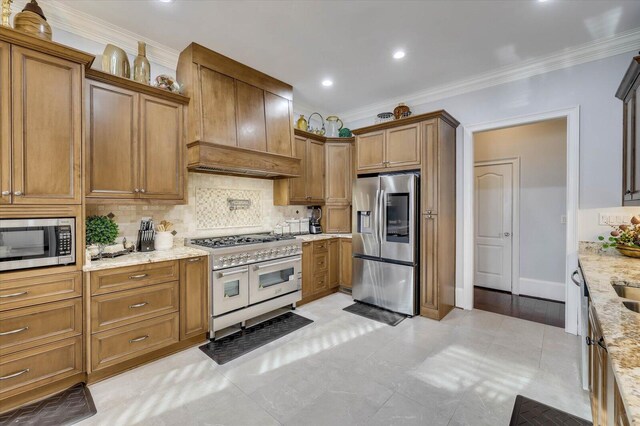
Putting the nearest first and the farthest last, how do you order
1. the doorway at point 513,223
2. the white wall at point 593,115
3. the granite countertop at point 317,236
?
the white wall at point 593,115 < the doorway at point 513,223 < the granite countertop at point 317,236

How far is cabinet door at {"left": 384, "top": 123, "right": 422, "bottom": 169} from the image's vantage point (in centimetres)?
348

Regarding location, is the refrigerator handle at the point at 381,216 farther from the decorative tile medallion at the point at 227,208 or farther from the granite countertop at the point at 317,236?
the decorative tile medallion at the point at 227,208

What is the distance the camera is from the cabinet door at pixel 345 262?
14.2ft

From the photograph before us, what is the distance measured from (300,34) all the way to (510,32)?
6.42ft

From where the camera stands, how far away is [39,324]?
1.94 m

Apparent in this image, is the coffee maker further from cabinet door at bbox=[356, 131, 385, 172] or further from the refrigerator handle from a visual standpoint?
the refrigerator handle

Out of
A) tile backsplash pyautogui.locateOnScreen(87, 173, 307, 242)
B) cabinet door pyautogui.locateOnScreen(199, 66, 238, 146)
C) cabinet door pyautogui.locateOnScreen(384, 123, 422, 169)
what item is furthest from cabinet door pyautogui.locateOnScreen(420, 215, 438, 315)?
cabinet door pyautogui.locateOnScreen(199, 66, 238, 146)

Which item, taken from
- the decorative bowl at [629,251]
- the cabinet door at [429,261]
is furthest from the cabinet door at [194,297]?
the decorative bowl at [629,251]

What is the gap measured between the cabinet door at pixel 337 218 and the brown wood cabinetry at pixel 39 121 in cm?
312

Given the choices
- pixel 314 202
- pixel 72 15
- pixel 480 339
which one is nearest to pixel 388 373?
pixel 480 339

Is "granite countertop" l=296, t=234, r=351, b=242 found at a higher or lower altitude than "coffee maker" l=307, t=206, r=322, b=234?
lower

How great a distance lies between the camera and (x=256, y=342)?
2.82 m

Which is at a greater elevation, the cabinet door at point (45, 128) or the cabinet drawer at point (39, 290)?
the cabinet door at point (45, 128)

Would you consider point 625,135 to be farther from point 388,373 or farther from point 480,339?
point 388,373
